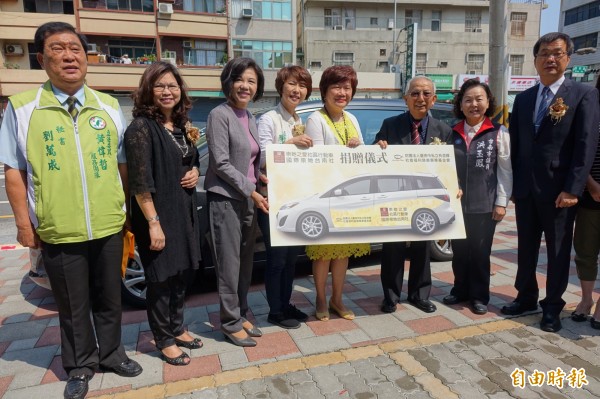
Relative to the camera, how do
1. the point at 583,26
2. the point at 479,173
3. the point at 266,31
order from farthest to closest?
the point at 583,26
the point at 266,31
the point at 479,173

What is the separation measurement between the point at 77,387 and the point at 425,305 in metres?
2.62

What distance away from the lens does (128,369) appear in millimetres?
2490

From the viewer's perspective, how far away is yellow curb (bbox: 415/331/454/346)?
2865 millimetres

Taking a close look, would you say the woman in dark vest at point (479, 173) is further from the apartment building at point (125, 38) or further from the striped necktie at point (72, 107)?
the apartment building at point (125, 38)

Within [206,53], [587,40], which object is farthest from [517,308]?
[587,40]

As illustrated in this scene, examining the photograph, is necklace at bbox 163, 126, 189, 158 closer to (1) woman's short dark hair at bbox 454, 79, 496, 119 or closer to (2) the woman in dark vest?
(2) the woman in dark vest

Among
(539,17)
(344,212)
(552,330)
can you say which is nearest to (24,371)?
(344,212)

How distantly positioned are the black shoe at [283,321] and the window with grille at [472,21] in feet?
98.8

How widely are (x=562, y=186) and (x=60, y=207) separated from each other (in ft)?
11.1

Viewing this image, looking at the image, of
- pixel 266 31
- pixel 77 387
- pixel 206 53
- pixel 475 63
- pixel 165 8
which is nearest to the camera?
pixel 77 387

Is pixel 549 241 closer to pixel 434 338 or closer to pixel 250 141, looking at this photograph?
pixel 434 338

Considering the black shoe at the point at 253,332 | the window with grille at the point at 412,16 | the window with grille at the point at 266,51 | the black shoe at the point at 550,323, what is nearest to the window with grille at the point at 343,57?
the window with grille at the point at 266,51

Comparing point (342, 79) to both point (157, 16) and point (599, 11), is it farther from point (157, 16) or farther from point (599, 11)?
point (599, 11)

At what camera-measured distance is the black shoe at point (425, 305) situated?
3344 millimetres
